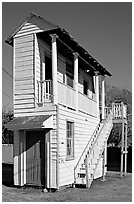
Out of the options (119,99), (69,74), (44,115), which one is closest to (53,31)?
(44,115)

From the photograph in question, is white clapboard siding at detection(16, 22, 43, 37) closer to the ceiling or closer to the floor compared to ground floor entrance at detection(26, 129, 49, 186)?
closer to the ceiling

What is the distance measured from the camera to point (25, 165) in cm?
1166

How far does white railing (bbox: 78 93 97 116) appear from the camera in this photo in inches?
570

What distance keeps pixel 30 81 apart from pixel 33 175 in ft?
13.2

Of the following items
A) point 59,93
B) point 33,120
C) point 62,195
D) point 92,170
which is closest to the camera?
point 62,195

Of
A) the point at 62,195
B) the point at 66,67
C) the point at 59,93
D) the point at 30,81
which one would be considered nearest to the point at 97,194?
the point at 62,195

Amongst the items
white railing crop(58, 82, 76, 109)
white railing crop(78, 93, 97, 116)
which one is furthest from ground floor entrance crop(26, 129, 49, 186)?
white railing crop(78, 93, 97, 116)

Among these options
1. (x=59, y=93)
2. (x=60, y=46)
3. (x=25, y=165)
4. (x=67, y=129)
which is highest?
(x=60, y=46)

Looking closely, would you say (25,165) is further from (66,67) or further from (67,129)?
(66,67)

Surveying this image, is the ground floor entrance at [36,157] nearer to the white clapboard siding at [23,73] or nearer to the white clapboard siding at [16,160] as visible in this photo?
the white clapboard siding at [16,160]

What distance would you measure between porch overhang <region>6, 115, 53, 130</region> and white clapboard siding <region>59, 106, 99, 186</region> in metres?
0.66

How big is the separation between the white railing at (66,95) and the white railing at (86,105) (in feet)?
3.42

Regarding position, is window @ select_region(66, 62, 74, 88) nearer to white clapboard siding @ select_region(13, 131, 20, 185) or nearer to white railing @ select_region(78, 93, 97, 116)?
white railing @ select_region(78, 93, 97, 116)

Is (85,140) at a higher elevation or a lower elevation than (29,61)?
lower
